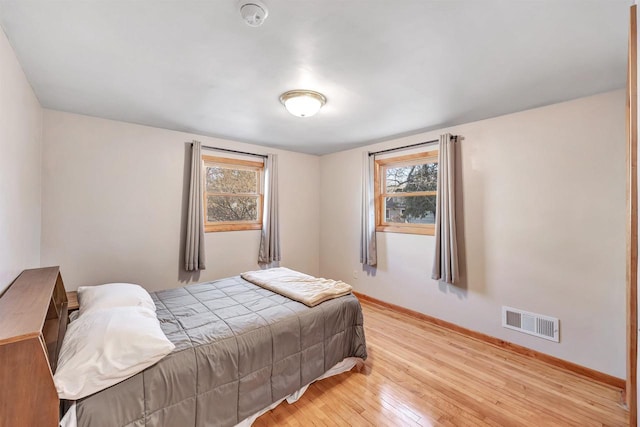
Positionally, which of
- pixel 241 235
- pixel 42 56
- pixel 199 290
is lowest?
pixel 199 290

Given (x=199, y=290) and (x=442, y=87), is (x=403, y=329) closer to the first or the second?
(x=199, y=290)

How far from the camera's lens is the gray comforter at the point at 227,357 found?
4.41 feet

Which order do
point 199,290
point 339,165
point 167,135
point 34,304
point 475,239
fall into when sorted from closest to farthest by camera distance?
1. point 34,304
2. point 199,290
3. point 475,239
4. point 167,135
5. point 339,165

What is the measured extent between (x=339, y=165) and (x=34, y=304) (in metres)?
3.83

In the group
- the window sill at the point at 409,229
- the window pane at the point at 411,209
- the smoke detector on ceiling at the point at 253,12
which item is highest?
the smoke detector on ceiling at the point at 253,12

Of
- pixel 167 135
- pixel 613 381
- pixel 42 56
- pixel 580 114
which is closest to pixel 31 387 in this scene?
pixel 42 56

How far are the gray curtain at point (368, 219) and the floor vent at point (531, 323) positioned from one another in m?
1.67

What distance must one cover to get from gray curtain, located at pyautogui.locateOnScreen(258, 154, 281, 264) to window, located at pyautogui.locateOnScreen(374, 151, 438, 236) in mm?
1535

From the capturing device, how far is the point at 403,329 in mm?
3145

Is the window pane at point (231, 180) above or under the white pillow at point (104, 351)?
above

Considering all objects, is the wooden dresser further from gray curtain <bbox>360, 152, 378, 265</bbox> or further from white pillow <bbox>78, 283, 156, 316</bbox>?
gray curtain <bbox>360, 152, 378, 265</bbox>

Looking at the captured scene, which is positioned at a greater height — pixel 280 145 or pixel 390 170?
pixel 280 145

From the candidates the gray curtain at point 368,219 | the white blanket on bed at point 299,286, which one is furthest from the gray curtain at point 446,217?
the white blanket on bed at point 299,286

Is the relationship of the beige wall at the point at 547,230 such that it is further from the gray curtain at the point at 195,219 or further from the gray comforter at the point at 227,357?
the gray curtain at the point at 195,219
